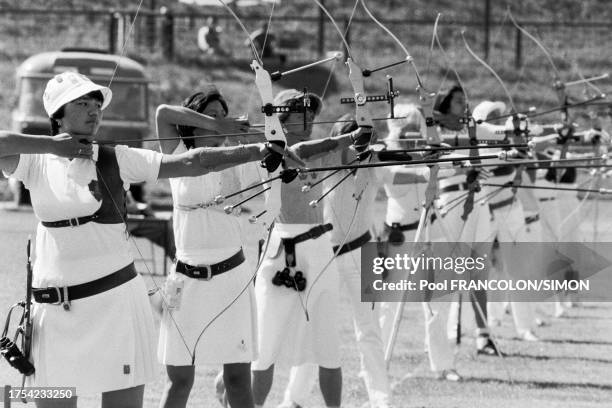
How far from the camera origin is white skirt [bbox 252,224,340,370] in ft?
19.8

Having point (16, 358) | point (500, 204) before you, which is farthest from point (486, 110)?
point (16, 358)

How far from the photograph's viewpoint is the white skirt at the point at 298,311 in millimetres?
6023

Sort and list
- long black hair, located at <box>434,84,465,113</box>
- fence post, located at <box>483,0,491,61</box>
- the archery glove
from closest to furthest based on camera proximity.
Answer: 1. the archery glove
2. long black hair, located at <box>434,84,465,113</box>
3. fence post, located at <box>483,0,491,61</box>

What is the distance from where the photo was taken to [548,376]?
26.2 ft

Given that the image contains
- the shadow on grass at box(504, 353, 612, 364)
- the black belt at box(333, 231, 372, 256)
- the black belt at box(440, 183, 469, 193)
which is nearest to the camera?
the black belt at box(333, 231, 372, 256)

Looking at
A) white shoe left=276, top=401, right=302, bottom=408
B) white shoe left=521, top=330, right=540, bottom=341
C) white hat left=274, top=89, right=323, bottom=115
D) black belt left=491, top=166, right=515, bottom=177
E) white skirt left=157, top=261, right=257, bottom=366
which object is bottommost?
white shoe left=521, top=330, right=540, bottom=341

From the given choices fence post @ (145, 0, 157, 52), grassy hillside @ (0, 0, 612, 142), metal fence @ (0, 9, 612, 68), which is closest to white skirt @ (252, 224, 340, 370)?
grassy hillside @ (0, 0, 612, 142)

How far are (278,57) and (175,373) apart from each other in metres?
16.2

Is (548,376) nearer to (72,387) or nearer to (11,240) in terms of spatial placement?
(72,387)

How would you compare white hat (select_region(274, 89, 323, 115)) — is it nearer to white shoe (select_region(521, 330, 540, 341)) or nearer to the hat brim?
the hat brim

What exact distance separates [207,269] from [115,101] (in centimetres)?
1273

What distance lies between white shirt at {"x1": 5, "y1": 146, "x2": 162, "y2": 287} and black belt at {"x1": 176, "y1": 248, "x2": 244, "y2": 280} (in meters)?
0.83

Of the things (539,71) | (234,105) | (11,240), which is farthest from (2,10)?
(11,240)

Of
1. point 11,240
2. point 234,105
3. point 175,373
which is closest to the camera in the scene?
point 175,373
